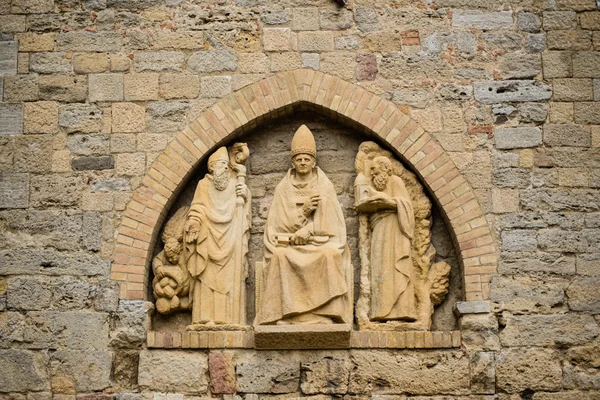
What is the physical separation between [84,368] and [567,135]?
4.33 meters

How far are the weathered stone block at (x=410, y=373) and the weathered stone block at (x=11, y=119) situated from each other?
3406 mm

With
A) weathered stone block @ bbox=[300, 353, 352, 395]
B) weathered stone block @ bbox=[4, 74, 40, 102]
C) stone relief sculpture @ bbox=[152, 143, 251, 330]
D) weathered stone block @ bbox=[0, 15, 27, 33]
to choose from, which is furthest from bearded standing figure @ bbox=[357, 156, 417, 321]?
weathered stone block @ bbox=[0, 15, 27, 33]

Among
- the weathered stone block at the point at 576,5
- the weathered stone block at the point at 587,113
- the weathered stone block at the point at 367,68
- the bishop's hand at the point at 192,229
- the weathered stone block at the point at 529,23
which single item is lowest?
the bishop's hand at the point at 192,229

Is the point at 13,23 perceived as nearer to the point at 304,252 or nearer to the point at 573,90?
the point at 304,252

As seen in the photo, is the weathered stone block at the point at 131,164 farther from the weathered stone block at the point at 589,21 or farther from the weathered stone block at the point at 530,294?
the weathered stone block at the point at 589,21

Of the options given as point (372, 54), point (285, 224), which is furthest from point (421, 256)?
point (372, 54)

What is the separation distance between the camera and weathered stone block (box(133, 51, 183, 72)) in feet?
30.9

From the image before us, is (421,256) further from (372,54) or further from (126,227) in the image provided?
(126,227)

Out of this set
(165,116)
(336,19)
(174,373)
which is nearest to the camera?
(174,373)

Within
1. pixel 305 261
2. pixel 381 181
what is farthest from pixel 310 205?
pixel 381 181

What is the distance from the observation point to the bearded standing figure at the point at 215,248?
8891 mm

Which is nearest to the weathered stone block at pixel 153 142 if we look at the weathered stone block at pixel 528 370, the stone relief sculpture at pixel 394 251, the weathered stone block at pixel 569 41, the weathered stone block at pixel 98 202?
the weathered stone block at pixel 98 202

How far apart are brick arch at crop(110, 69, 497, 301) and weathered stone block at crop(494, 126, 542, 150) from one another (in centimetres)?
45

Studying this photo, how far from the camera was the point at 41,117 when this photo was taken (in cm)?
934
